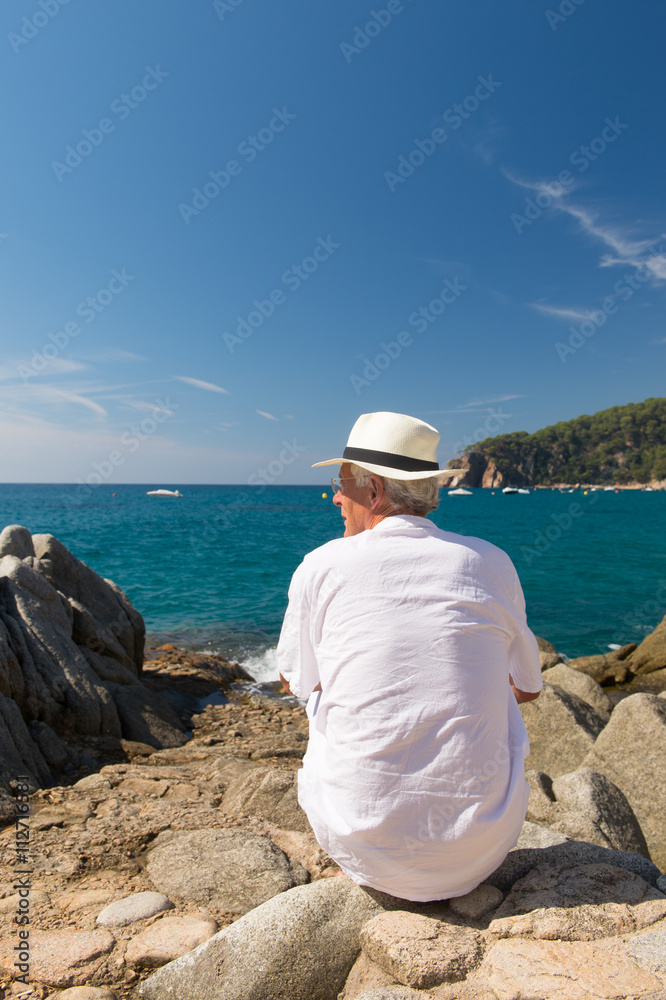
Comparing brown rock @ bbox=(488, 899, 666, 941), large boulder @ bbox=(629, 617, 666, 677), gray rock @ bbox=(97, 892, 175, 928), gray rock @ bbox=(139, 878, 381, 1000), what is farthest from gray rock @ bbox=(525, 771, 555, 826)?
large boulder @ bbox=(629, 617, 666, 677)

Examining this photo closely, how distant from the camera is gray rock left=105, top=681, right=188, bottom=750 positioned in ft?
21.7

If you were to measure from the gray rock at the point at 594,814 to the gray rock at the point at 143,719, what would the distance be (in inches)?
179

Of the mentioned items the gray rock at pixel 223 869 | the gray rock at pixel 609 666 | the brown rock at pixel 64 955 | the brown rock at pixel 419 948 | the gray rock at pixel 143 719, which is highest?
the brown rock at pixel 419 948

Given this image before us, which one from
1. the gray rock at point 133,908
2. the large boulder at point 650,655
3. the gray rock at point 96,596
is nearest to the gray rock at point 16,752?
the gray rock at point 133,908

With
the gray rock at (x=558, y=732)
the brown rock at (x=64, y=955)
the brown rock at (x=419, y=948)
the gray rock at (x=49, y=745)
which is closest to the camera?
the brown rock at (x=419, y=948)

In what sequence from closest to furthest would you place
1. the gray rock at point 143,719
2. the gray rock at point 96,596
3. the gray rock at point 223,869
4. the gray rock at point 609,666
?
the gray rock at point 223,869 < the gray rock at point 143,719 < the gray rock at point 96,596 < the gray rock at point 609,666

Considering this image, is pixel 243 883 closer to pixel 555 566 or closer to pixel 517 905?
pixel 517 905

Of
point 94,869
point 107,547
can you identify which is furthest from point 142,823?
point 107,547

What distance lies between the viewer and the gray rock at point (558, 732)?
5492 millimetres

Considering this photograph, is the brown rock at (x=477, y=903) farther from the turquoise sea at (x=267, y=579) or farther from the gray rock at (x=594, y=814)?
the turquoise sea at (x=267, y=579)

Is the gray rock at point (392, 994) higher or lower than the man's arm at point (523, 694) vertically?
lower

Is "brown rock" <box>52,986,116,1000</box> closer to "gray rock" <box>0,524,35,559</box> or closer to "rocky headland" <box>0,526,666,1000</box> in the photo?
"rocky headland" <box>0,526,666,1000</box>

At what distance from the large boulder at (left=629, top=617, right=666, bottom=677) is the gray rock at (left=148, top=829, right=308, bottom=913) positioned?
417 inches

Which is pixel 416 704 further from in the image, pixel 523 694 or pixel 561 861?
pixel 561 861
